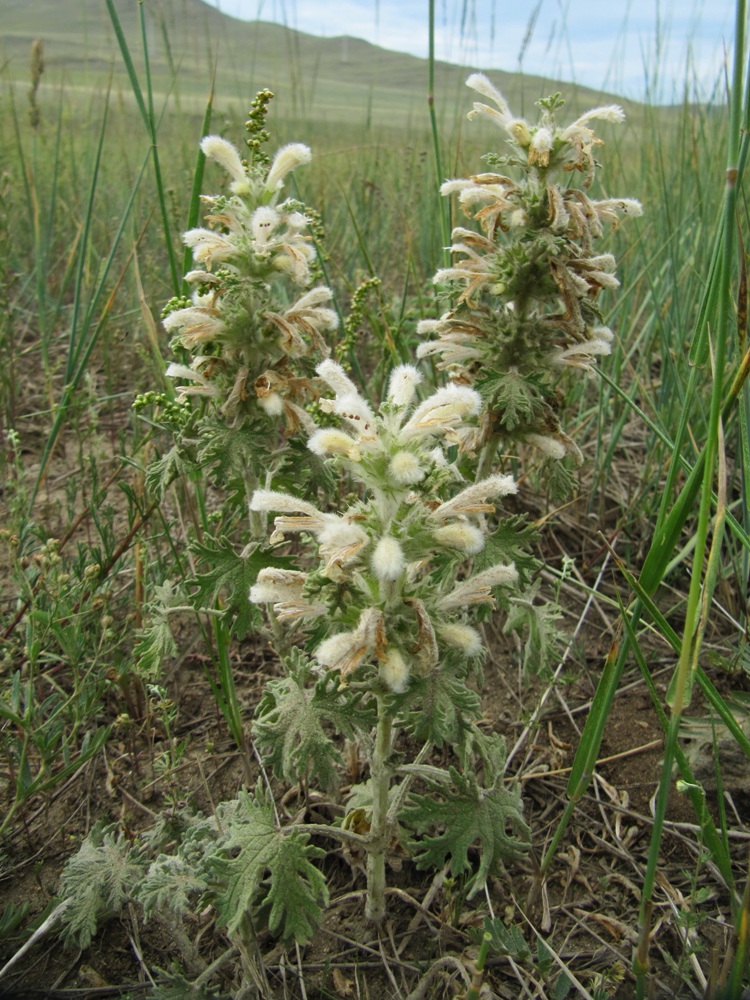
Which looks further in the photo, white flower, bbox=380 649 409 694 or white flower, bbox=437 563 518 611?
white flower, bbox=437 563 518 611

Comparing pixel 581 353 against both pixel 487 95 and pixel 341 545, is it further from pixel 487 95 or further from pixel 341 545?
pixel 341 545

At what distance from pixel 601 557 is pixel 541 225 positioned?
1.59 m

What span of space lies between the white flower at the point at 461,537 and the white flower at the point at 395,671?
247mm

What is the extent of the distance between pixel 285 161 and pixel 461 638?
142 cm

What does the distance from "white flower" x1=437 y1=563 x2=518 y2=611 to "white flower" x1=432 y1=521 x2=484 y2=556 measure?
5.4 inches

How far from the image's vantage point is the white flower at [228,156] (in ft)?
6.22

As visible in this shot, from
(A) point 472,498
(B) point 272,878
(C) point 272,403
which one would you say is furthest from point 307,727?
(C) point 272,403

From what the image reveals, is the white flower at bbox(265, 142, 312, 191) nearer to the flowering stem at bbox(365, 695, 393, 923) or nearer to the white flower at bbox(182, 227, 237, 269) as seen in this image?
the white flower at bbox(182, 227, 237, 269)

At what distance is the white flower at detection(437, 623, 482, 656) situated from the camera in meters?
1.44

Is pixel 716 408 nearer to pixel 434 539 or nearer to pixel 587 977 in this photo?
pixel 434 539

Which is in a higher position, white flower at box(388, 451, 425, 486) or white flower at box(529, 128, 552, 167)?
white flower at box(529, 128, 552, 167)

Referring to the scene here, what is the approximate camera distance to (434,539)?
1444 millimetres

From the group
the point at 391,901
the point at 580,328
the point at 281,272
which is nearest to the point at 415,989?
the point at 391,901

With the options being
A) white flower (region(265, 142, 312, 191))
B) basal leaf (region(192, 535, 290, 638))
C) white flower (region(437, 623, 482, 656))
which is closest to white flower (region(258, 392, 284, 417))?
basal leaf (region(192, 535, 290, 638))
